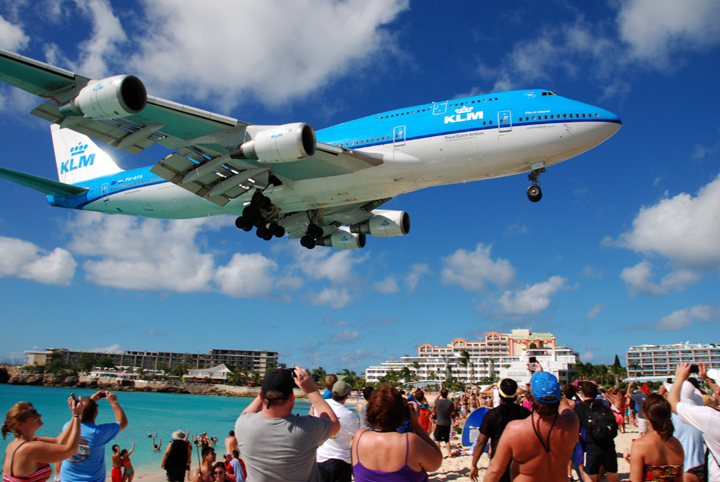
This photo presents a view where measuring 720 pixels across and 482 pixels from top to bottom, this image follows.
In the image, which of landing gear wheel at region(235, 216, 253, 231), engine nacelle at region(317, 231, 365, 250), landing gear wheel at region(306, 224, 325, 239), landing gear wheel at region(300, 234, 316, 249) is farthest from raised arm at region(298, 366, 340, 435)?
engine nacelle at region(317, 231, 365, 250)

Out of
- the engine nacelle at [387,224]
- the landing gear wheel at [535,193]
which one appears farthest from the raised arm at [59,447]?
the engine nacelle at [387,224]

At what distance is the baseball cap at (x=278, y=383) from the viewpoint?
3.80 m

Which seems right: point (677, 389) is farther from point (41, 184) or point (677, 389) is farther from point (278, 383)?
point (41, 184)

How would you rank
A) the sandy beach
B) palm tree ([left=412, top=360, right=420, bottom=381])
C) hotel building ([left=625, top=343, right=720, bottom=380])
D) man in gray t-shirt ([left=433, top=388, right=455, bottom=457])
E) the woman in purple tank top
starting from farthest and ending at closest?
hotel building ([left=625, top=343, right=720, bottom=380]), palm tree ([left=412, top=360, right=420, bottom=381]), man in gray t-shirt ([left=433, top=388, right=455, bottom=457]), the sandy beach, the woman in purple tank top

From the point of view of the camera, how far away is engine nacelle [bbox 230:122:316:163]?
15.7 m

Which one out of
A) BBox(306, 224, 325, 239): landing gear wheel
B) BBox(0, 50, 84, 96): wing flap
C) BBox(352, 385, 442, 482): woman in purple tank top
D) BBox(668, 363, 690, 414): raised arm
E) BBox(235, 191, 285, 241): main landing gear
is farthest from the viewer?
BBox(306, 224, 325, 239): landing gear wheel

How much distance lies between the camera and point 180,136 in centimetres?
1723

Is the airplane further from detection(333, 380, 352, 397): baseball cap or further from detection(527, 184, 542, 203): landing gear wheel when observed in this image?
detection(333, 380, 352, 397): baseball cap

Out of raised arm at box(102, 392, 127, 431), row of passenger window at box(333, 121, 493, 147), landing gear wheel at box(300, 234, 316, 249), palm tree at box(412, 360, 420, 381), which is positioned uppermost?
row of passenger window at box(333, 121, 493, 147)

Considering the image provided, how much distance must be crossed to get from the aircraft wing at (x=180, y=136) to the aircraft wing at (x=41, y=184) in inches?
279

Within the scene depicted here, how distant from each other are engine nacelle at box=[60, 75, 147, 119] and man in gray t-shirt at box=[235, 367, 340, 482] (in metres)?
12.6

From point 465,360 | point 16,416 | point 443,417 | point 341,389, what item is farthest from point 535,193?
point 465,360

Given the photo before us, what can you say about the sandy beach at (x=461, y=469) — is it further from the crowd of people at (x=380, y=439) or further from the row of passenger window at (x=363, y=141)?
the row of passenger window at (x=363, y=141)

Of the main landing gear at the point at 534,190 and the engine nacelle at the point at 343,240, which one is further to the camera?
the engine nacelle at the point at 343,240
